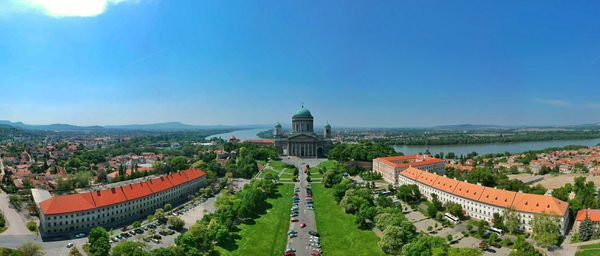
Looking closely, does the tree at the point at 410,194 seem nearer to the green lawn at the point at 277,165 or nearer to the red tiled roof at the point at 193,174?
the red tiled roof at the point at 193,174

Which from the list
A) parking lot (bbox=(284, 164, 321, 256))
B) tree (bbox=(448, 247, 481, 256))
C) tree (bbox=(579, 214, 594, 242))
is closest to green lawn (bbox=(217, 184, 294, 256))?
parking lot (bbox=(284, 164, 321, 256))

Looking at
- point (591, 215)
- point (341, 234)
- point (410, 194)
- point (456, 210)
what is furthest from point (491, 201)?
point (341, 234)

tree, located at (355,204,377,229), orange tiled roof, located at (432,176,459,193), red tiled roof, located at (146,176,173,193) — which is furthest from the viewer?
red tiled roof, located at (146,176,173,193)

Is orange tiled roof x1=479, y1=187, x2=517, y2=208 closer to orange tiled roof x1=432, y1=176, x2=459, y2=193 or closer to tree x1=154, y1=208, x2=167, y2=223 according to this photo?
orange tiled roof x1=432, y1=176, x2=459, y2=193

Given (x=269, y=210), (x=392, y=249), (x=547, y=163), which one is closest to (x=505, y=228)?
(x=392, y=249)

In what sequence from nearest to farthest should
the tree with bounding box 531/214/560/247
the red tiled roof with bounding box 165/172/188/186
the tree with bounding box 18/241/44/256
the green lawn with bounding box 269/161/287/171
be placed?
the tree with bounding box 18/241/44/256, the tree with bounding box 531/214/560/247, the red tiled roof with bounding box 165/172/188/186, the green lawn with bounding box 269/161/287/171

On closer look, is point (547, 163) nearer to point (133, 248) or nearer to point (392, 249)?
point (392, 249)

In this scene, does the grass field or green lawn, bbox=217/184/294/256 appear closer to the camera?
the grass field
